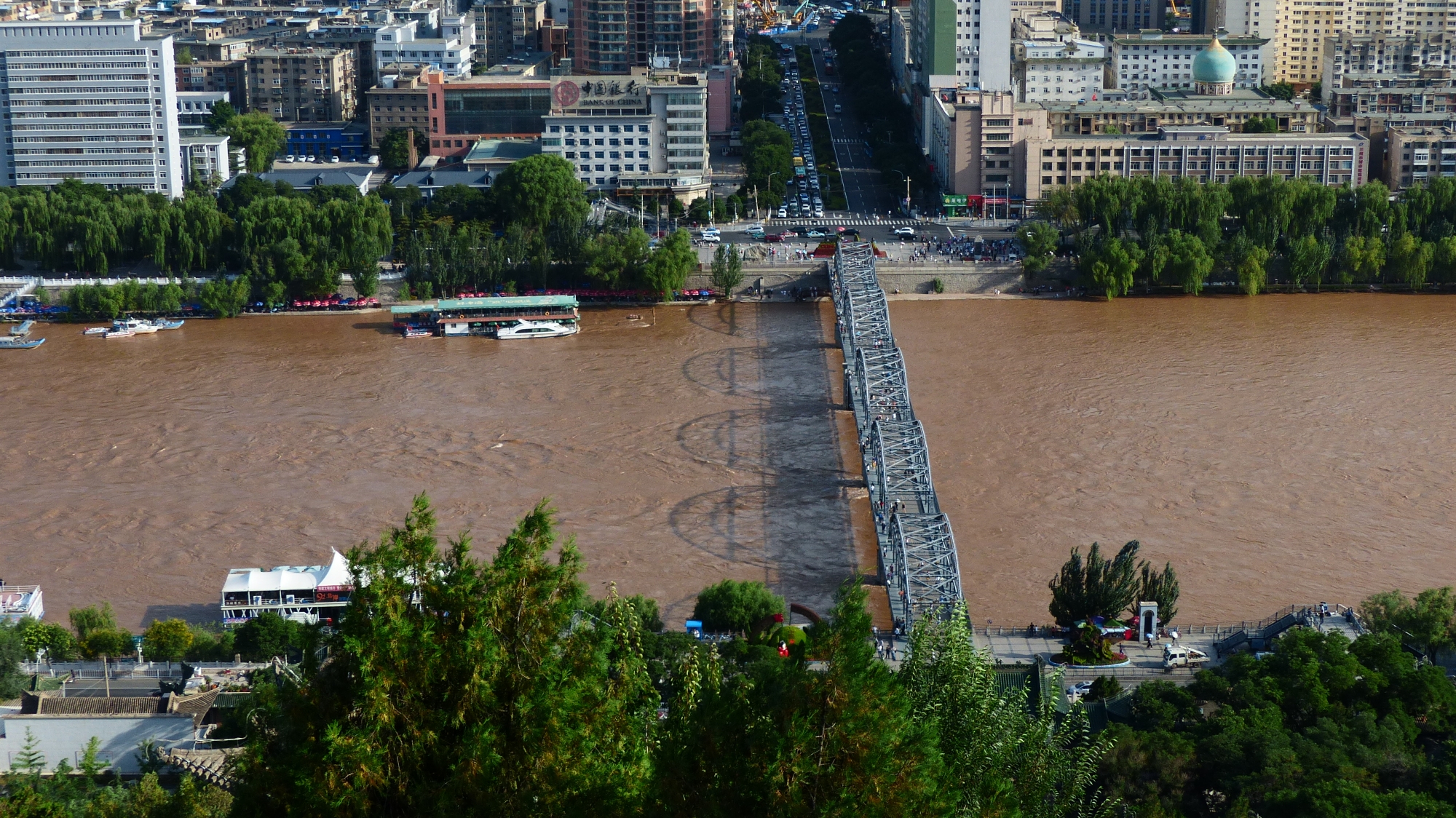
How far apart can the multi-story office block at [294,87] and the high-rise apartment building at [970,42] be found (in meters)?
9.39

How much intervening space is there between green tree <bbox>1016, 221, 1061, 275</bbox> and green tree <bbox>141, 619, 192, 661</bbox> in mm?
12670

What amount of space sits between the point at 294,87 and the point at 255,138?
3350mm

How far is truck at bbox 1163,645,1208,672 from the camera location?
35.4 feet

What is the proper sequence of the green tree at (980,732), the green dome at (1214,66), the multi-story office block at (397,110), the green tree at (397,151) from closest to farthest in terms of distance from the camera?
the green tree at (980,732)
the green tree at (397,151)
the multi-story office block at (397,110)
the green dome at (1214,66)

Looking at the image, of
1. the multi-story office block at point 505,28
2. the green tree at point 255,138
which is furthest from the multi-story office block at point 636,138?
the multi-story office block at point 505,28

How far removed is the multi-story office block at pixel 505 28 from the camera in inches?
1437

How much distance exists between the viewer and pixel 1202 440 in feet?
50.9

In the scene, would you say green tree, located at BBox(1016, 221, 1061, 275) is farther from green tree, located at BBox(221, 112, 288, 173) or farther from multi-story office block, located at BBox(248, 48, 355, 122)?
multi-story office block, located at BBox(248, 48, 355, 122)

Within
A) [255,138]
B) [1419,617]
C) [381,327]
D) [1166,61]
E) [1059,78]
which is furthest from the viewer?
[1166,61]

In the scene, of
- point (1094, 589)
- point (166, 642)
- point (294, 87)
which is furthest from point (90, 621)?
point (294, 87)

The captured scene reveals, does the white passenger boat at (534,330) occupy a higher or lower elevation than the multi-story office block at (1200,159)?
lower

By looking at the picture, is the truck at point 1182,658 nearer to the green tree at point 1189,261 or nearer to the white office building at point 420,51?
the green tree at point 1189,261

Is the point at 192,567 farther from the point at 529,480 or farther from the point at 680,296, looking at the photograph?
the point at 680,296

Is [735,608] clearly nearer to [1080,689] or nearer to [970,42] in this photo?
[1080,689]
